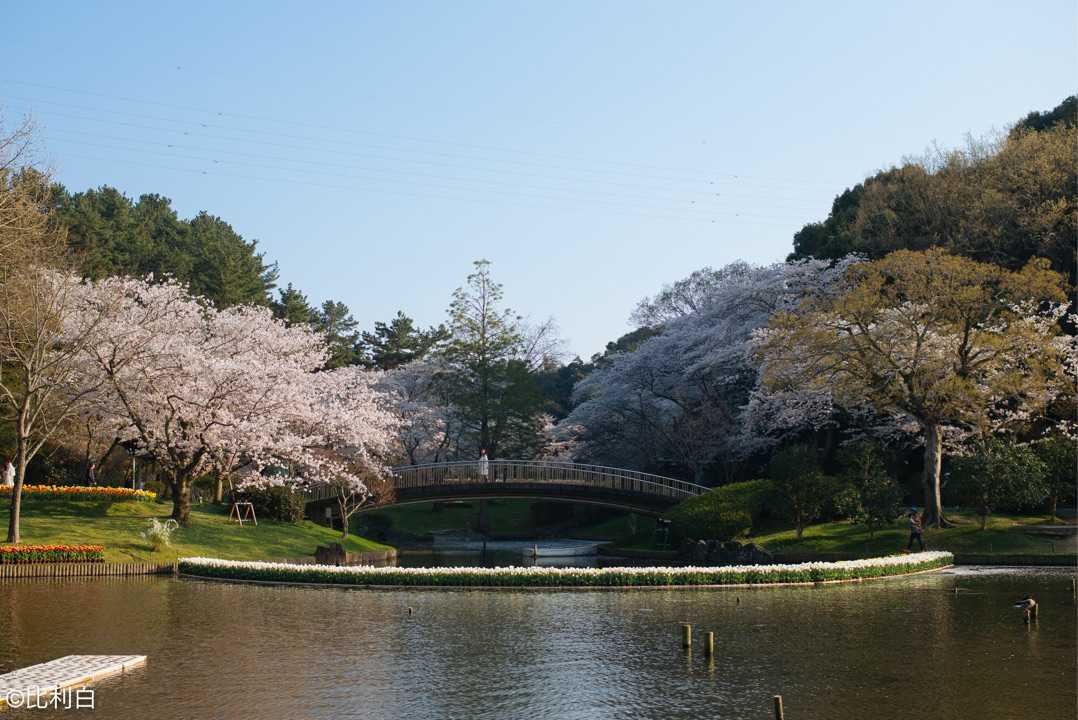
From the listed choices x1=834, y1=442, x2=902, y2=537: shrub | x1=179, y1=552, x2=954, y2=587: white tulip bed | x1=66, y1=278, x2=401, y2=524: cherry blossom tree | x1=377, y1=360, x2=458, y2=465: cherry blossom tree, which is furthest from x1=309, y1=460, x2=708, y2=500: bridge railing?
x1=179, y1=552, x2=954, y2=587: white tulip bed

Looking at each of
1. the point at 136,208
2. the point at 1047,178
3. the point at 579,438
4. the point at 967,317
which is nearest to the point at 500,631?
the point at 967,317

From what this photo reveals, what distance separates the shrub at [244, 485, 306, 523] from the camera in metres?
42.8

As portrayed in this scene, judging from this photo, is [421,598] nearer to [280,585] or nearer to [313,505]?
[280,585]

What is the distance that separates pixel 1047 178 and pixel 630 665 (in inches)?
1675

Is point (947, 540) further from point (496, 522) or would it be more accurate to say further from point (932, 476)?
point (496, 522)

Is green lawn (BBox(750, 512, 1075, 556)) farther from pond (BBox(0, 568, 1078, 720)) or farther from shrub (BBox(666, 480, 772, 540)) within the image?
pond (BBox(0, 568, 1078, 720))

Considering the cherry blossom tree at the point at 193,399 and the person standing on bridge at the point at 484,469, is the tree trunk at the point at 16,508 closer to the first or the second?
the cherry blossom tree at the point at 193,399

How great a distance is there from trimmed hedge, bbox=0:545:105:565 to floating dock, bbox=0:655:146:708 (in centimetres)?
1517

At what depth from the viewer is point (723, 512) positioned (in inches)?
1554

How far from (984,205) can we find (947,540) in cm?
2140

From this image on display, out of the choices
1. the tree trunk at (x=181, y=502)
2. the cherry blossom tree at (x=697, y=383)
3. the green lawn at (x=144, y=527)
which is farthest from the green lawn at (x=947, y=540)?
the tree trunk at (x=181, y=502)

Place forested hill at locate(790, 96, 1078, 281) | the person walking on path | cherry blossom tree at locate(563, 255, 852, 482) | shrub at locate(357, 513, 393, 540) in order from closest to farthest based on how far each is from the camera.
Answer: the person walking on path → forested hill at locate(790, 96, 1078, 281) → cherry blossom tree at locate(563, 255, 852, 482) → shrub at locate(357, 513, 393, 540)

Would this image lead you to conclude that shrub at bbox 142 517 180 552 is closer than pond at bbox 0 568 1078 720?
No

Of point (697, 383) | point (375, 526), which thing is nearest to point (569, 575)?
point (697, 383)
